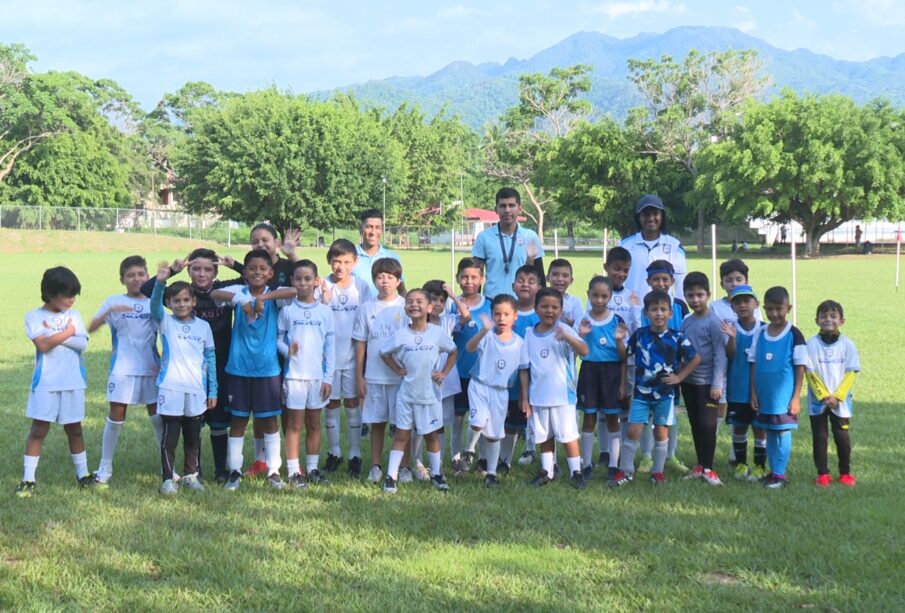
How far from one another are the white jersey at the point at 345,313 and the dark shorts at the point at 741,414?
2736mm

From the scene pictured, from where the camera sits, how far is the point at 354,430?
621 cm

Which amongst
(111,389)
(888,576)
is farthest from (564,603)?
(111,389)

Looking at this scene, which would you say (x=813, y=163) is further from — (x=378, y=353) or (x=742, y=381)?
(x=378, y=353)

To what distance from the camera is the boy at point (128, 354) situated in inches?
222

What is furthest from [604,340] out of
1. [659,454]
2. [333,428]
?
[333,428]

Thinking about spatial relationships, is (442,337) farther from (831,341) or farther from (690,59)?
(690,59)

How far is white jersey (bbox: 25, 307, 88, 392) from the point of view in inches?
213

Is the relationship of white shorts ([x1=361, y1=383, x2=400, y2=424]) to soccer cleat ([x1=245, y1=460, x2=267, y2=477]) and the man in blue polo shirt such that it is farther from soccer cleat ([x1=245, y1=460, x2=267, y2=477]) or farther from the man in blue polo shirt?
the man in blue polo shirt

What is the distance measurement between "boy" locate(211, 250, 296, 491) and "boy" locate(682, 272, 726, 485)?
9.13ft

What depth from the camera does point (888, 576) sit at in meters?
4.11

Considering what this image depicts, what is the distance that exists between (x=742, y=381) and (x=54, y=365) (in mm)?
4640

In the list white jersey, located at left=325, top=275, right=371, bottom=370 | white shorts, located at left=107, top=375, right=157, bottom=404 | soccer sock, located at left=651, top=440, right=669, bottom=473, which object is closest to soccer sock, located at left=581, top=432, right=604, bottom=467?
soccer sock, located at left=651, top=440, right=669, bottom=473

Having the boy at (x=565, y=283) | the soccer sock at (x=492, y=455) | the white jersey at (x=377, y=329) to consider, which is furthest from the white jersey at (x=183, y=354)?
the boy at (x=565, y=283)

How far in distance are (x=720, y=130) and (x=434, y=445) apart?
5136 cm
